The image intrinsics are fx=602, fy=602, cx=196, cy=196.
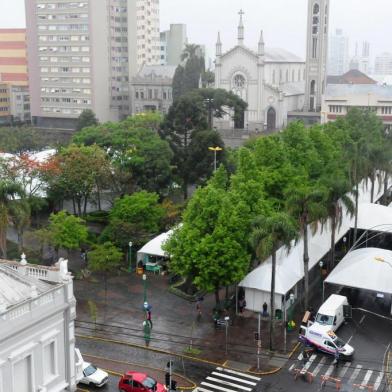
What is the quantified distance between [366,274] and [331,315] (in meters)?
4.95

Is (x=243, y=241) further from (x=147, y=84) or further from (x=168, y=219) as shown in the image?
(x=147, y=84)

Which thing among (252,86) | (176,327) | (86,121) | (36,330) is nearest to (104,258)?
(176,327)

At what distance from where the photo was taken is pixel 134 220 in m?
48.5

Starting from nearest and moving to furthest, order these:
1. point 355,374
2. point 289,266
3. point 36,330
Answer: point 36,330 → point 355,374 → point 289,266

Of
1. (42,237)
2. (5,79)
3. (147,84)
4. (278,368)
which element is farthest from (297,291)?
(5,79)

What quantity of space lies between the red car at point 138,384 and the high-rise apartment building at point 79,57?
9413 cm

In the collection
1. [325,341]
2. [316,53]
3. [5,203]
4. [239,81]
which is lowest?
[325,341]

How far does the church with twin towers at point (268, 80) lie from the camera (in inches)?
3939

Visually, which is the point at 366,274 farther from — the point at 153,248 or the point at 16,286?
the point at 16,286

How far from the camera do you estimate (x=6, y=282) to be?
22578 mm

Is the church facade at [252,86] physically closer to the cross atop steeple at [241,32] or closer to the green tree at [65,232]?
the cross atop steeple at [241,32]

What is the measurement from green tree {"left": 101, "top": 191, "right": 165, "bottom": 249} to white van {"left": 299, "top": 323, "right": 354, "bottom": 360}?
1836cm

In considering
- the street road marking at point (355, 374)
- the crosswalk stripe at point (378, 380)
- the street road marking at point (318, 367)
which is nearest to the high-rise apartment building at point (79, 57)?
the street road marking at point (318, 367)

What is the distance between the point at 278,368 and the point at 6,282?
50.1ft
